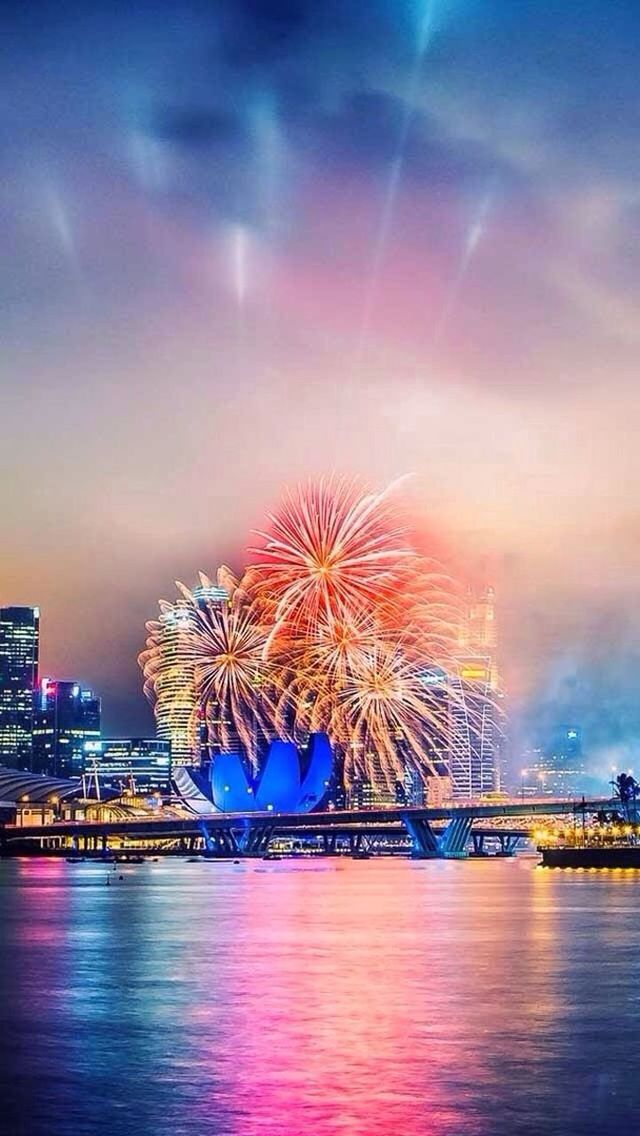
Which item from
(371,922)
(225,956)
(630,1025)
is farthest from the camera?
(371,922)

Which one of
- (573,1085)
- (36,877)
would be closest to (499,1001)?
(573,1085)

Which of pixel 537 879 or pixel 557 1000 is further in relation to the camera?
pixel 537 879

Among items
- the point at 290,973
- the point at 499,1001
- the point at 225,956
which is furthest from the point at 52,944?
the point at 499,1001

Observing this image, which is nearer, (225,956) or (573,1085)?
(573,1085)

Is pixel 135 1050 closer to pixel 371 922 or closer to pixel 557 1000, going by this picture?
pixel 557 1000

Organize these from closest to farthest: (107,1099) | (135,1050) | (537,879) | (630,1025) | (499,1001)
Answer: (107,1099)
(135,1050)
(630,1025)
(499,1001)
(537,879)

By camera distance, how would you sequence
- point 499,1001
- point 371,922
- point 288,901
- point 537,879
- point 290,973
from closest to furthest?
point 499,1001 → point 290,973 → point 371,922 → point 288,901 → point 537,879
